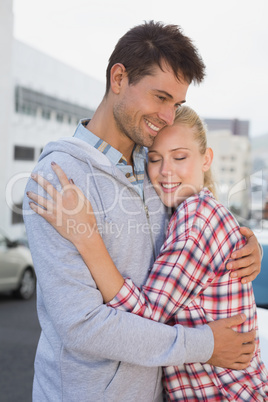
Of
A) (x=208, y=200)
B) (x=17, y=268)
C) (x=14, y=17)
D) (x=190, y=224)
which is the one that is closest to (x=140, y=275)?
(x=190, y=224)

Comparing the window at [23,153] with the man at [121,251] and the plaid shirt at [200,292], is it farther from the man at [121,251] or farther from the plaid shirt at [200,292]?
the plaid shirt at [200,292]

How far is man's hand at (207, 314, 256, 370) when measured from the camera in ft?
5.21

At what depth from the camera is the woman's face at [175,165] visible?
6.37 feet

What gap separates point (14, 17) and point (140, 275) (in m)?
26.7

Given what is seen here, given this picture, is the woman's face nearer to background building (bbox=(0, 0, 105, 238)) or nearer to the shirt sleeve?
the shirt sleeve

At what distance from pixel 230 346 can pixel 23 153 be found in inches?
1235

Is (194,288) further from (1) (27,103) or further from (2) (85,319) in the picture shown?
(1) (27,103)

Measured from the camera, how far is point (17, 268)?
28.4 ft

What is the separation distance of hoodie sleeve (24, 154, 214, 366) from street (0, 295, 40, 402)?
3.19 metres

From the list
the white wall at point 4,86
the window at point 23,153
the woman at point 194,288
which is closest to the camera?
the woman at point 194,288

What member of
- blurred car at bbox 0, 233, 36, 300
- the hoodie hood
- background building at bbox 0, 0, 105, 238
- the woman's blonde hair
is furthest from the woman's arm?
background building at bbox 0, 0, 105, 238

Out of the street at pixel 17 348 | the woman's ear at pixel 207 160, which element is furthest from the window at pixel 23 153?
the woman's ear at pixel 207 160

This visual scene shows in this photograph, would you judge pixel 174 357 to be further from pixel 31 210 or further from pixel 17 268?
pixel 17 268

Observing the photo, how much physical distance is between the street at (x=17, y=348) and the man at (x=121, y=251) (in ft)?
9.93
